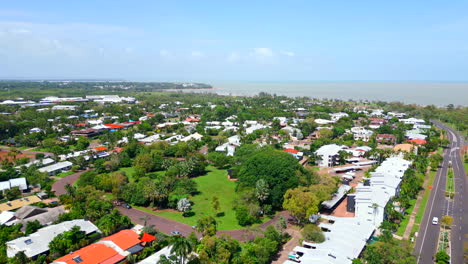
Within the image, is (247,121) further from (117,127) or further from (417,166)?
(417,166)

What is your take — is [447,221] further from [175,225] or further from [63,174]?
[63,174]

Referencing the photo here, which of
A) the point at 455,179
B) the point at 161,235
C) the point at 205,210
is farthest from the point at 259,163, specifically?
the point at 455,179

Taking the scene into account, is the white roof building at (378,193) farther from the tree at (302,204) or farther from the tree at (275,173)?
the tree at (275,173)

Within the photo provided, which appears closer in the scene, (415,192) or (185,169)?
(415,192)

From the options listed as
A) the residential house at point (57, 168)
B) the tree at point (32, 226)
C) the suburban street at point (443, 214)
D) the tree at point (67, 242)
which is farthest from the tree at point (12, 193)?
the suburban street at point (443, 214)

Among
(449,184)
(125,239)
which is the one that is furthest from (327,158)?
(125,239)
